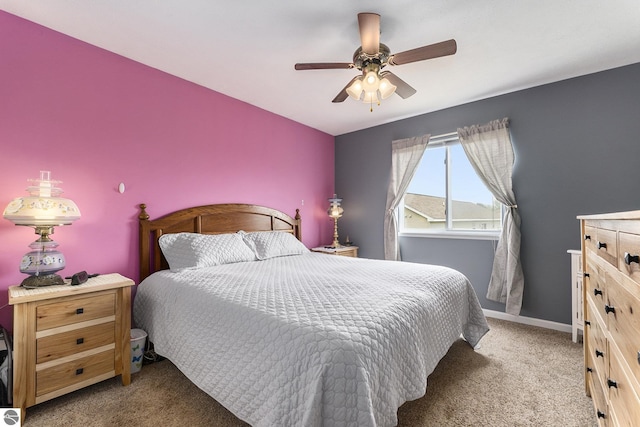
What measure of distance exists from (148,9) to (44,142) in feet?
3.98

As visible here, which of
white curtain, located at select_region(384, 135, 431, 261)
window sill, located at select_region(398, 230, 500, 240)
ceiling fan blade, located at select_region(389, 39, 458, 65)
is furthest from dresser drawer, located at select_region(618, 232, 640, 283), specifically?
white curtain, located at select_region(384, 135, 431, 261)

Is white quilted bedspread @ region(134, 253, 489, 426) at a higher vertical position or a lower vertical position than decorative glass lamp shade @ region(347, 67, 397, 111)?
lower

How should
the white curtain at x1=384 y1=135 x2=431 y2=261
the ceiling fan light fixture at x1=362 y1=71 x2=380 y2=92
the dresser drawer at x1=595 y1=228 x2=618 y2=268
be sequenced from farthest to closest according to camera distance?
the white curtain at x1=384 y1=135 x2=431 y2=261 < the ceiling fan light fixture at x1=362 y1=71 x2=380 y2=92 < the dresser drawer at x1=595 y1=228 x2=618 y2=268

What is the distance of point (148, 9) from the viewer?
1.84 meters

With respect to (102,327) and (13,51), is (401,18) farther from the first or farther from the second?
(102,327)

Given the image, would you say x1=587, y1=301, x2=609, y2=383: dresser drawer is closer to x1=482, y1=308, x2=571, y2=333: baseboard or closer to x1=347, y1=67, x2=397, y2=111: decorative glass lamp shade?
x1=482, y1=308, x2=571, y2=333: baseboard

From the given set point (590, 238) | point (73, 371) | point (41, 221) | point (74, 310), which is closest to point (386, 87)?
point (590, 238)

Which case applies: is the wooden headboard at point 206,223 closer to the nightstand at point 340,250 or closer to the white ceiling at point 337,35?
the nightstand at point 340,250

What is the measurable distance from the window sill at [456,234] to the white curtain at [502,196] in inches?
6.0

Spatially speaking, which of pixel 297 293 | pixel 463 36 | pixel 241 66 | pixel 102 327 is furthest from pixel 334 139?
pixel 102 327

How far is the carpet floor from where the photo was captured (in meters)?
1.59

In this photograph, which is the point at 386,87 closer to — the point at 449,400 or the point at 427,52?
the point at 427,52

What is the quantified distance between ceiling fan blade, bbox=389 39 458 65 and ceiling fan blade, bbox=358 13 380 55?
0.60 feet

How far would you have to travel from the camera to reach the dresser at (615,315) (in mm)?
841
